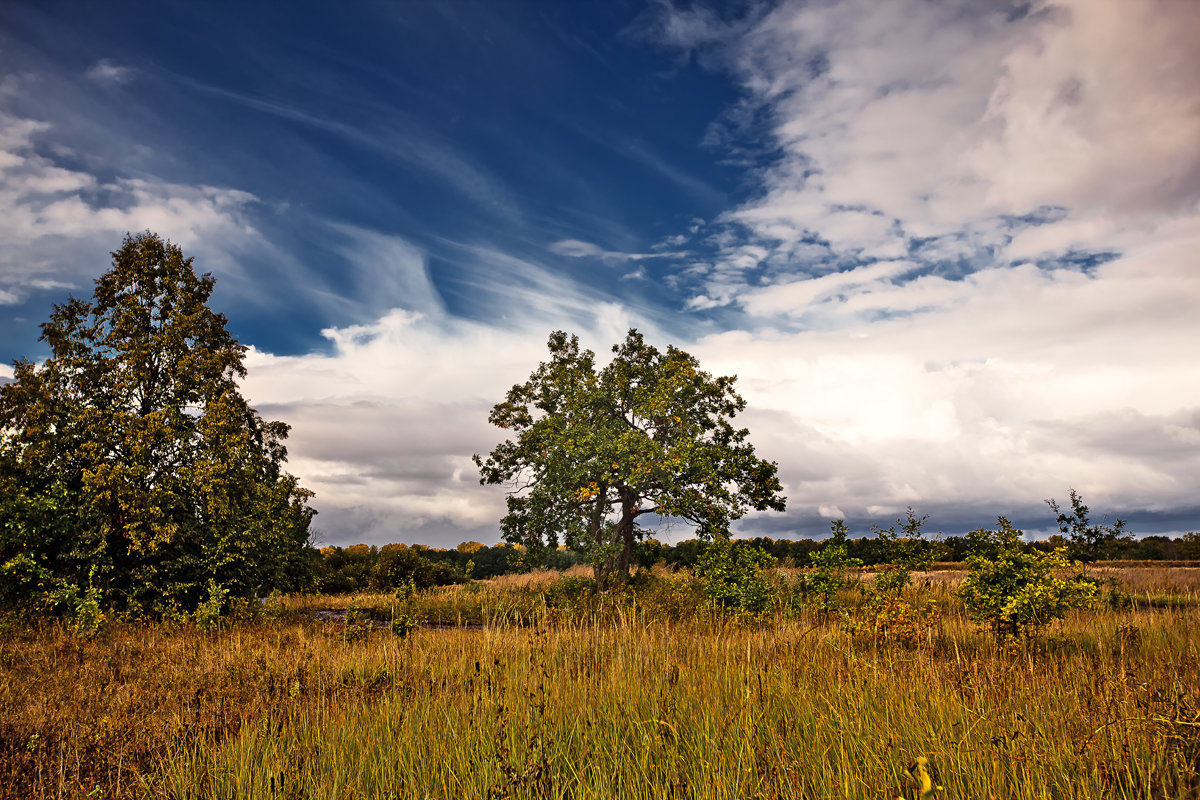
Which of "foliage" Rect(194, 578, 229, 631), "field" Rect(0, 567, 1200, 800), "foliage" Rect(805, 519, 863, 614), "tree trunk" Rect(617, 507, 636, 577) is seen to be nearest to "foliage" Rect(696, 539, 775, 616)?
"foliage" Rect(805, 519, 863, 614)

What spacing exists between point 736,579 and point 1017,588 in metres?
4.98

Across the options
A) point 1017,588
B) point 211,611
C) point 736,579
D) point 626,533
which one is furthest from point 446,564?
point 1017,588

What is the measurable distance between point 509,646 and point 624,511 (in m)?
12.4

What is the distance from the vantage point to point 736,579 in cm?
1291

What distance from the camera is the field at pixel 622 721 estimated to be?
12.3 feet

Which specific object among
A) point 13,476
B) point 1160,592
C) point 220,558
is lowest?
point 1160,592

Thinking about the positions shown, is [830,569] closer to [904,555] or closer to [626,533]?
[904,555]

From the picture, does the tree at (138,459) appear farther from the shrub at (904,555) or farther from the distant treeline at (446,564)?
the shrub at (904,555)

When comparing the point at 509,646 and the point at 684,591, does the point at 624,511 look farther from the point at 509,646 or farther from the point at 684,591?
the point at 509,646

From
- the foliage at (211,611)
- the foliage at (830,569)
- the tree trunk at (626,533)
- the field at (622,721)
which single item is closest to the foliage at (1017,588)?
the field at (622,721)

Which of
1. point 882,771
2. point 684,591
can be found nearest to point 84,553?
point 684,591

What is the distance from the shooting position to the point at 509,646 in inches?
328

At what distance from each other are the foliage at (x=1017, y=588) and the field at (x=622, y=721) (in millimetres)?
377

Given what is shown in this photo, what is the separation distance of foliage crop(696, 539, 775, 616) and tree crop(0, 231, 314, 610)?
11.2 m
